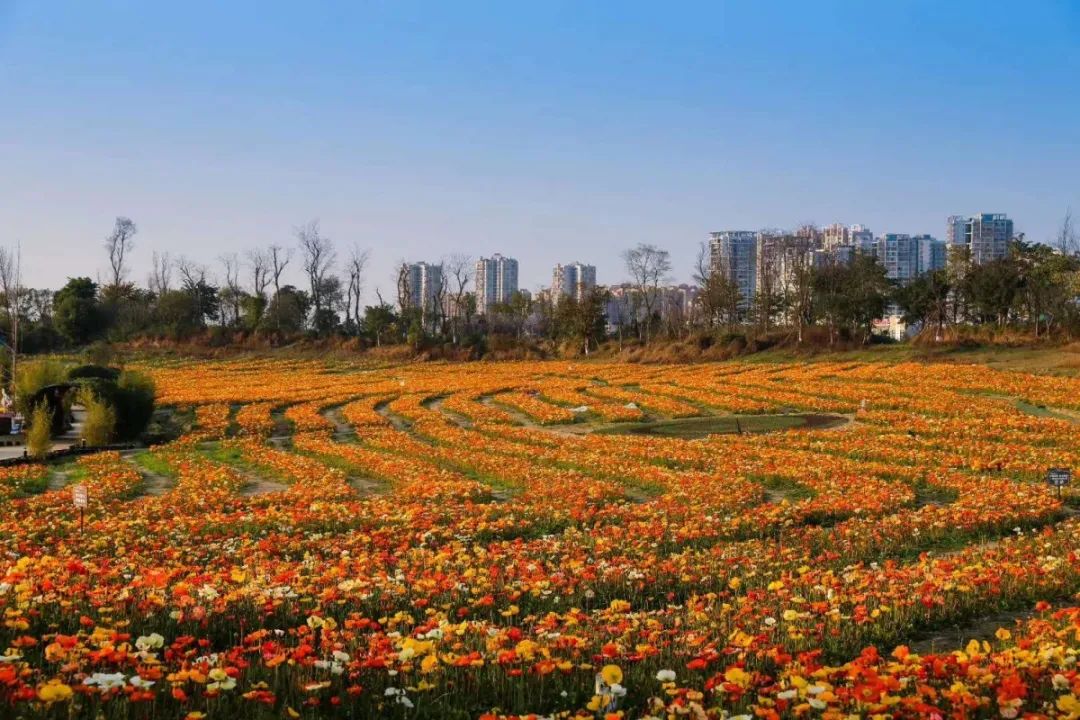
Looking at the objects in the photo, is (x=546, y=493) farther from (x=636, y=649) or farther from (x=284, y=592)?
(x=636, y=649)

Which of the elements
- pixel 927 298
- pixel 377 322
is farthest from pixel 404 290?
pixel 927 298

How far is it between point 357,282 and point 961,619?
93914 mm

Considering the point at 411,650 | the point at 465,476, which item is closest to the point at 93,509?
the point at 465,476

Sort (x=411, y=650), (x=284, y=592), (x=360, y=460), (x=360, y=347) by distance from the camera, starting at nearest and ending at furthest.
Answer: (x=411, y=650) < (x=284, y=592) < (x=360, y=460) < (x=360, y=347)

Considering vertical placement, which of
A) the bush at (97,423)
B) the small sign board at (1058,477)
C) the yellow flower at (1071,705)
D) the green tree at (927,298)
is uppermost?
the green tree at (927,298)

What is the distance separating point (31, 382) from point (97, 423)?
5699 mm

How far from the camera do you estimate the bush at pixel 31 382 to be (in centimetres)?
3125

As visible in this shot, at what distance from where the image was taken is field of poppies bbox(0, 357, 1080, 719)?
4988 mm

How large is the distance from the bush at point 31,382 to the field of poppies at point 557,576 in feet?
26.6

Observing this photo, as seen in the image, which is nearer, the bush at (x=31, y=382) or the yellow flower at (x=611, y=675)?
the yellow flower at (x=611, y=675)

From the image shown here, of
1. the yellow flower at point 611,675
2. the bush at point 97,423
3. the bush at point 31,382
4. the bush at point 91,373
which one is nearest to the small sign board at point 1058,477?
the yellow flower at point 611,675

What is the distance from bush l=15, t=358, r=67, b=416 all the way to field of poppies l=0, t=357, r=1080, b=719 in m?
8.10

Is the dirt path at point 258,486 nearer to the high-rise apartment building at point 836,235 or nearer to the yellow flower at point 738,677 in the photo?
the yellow flower at point 738,677

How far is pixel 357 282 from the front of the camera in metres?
98.5
